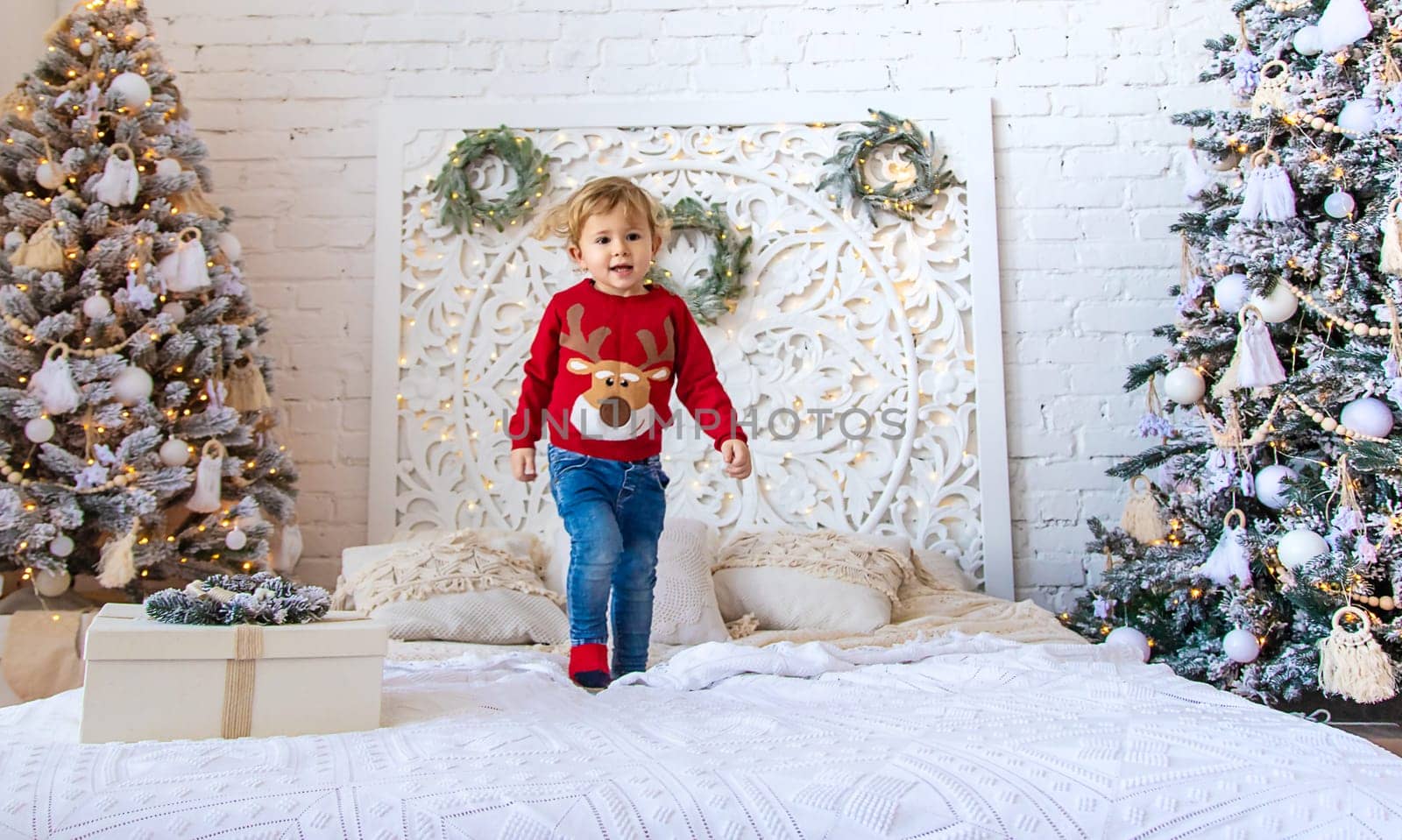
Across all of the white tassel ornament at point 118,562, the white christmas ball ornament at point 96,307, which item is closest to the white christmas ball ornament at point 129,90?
the white christmas ball ornament at point 96,307

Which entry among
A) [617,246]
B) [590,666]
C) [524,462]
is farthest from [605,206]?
[590,666]

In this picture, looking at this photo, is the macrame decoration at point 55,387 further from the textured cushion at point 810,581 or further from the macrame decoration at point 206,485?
the textured cushion at point 810,581

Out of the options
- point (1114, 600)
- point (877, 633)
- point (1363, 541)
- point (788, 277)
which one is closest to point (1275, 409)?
point (1363, 541)

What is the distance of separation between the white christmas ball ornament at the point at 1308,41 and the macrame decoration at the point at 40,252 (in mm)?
2776

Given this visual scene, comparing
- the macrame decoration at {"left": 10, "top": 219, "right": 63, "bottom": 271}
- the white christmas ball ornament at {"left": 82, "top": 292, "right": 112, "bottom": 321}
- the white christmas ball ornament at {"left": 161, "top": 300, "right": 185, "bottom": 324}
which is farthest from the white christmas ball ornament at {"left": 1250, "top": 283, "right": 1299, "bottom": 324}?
the macrame decoration at {"left": 10, "top": 219, "right": 63, "bottom": 271}

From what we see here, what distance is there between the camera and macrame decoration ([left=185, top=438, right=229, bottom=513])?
2.50m

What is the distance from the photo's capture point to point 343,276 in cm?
315

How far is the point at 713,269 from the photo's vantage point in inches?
121

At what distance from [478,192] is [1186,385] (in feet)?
6.35

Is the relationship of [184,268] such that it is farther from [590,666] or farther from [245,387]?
[590,666]

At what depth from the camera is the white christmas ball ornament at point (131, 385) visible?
245 centimetres

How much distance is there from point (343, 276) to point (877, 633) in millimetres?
1845

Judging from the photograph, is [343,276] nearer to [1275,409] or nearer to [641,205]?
[641,205]

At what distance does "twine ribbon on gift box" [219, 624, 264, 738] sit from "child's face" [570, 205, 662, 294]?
3.22 ft
